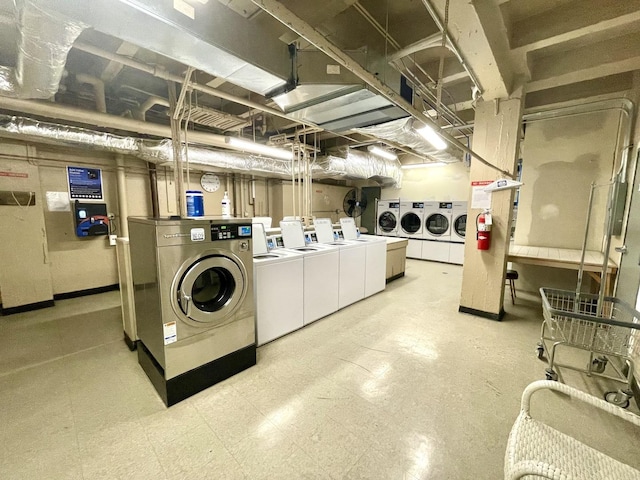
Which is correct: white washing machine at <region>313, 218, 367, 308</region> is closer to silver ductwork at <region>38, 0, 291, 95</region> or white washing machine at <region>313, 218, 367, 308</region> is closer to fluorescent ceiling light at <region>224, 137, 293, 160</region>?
fluorescent ceiling light at <region>224, 137, 293, 160</region>

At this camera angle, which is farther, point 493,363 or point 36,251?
point 36,251

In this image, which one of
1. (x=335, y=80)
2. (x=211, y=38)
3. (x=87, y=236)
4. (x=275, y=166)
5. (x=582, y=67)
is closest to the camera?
(x=211, y=38)

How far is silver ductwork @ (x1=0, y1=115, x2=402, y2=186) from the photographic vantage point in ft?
9.78

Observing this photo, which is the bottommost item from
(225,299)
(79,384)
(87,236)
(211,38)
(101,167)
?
(79,384)

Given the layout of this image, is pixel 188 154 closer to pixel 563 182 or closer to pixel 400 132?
pixel 400 132

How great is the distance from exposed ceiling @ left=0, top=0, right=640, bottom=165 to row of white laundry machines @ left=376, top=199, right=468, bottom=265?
123 inches

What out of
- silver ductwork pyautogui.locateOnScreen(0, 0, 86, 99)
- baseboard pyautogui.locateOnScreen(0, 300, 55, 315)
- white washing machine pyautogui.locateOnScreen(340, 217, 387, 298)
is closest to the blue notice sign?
baseboard pyautogui.locateOnScreen(0, 300, 55, 315)

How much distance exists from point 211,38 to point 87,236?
4.10 meters

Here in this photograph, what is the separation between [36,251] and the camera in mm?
3545

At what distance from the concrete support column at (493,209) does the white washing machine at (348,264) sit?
1.36 meters

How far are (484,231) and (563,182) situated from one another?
1886 millimetres

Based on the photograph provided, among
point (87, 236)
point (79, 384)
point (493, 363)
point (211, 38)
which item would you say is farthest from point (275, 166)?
point (493, 363)

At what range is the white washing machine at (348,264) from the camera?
3.49 m

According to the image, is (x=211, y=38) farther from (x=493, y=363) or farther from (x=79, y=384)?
(x=493, y=363)
